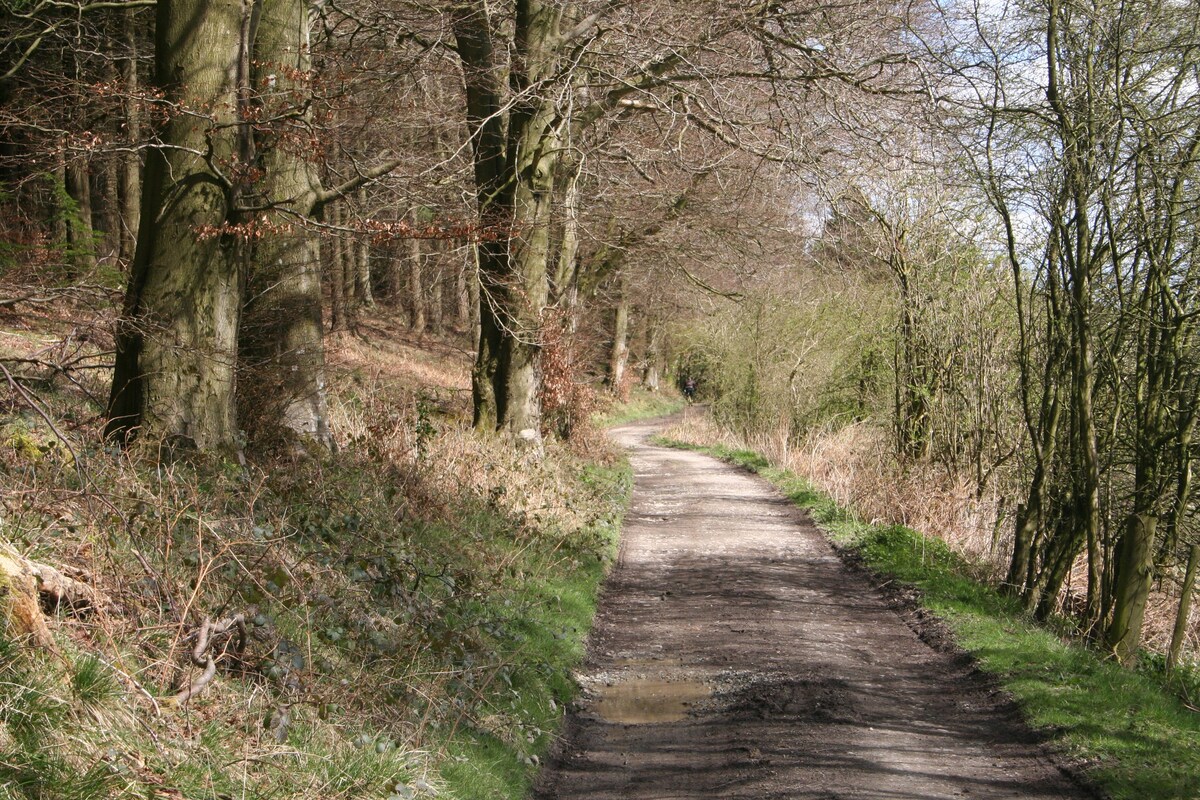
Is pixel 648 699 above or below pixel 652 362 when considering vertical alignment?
below

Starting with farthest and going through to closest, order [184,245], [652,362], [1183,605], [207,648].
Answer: [652,362], [1183,605], [184,245], [207,648]

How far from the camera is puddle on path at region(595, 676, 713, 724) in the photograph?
23.3 ft

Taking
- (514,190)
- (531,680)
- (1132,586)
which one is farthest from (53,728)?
(514,190)

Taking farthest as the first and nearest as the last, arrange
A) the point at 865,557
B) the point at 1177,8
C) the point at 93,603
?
the point at 865,557 < the point at 1177,8 < the point at 93,603

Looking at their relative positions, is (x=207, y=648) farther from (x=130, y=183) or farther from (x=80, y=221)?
(x=130, y=183)

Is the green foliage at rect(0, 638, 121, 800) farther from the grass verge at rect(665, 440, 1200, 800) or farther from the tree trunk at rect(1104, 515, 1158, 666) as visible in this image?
the tree trunk at rect(1104, 515, 1158, 666)

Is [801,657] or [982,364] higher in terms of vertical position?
[982,364]

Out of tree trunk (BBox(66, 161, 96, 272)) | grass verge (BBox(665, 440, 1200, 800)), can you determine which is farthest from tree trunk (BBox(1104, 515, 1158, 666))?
tree trunk (BBox(66, 161, 96, 272))

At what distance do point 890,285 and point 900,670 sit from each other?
10.7 metres

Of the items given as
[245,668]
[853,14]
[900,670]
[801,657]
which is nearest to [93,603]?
[245,668]

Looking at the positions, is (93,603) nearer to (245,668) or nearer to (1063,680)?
(245,668)

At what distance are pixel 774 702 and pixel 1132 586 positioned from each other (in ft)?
12.7

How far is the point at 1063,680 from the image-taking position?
746 centimetres

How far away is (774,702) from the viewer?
7184 millimetres
